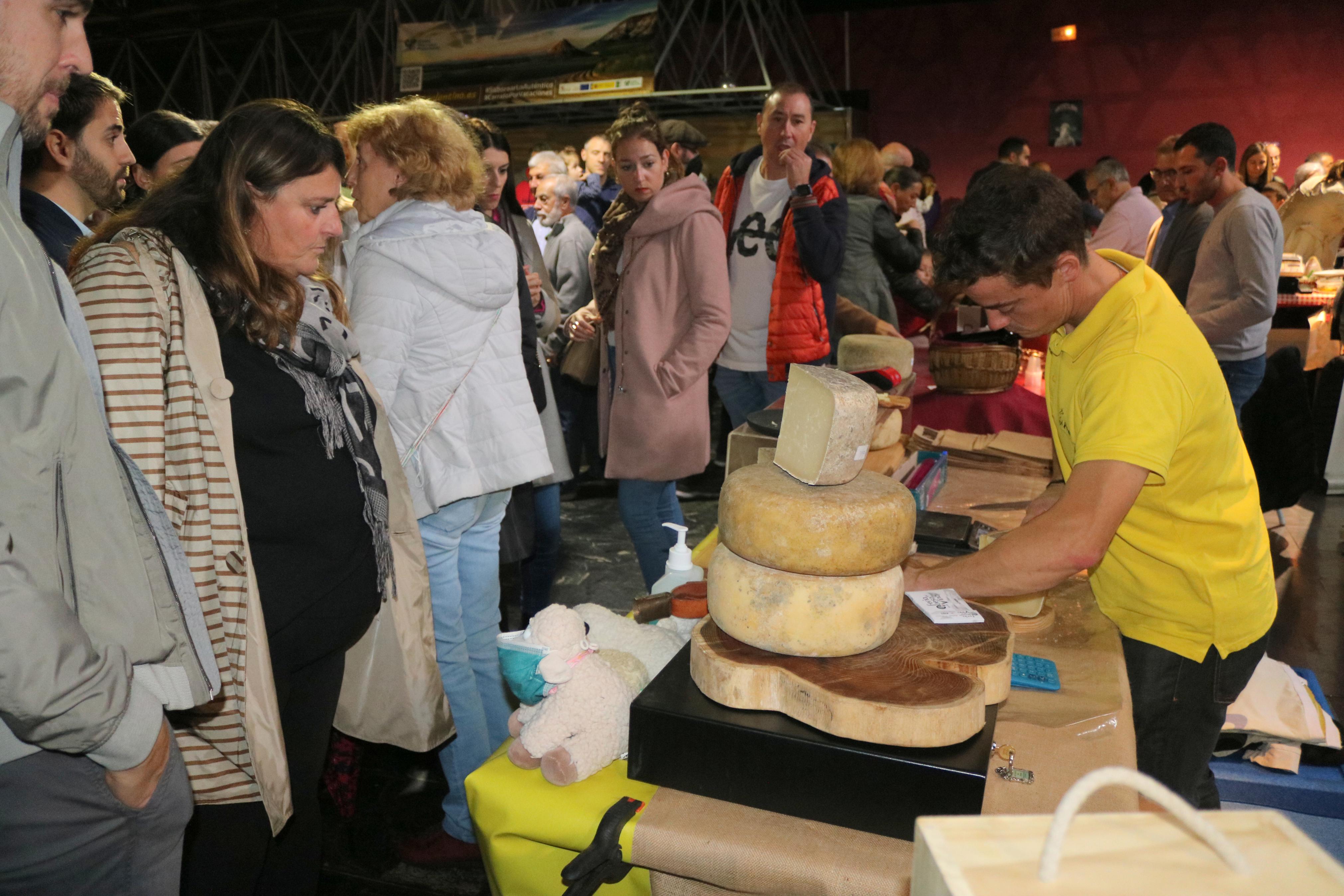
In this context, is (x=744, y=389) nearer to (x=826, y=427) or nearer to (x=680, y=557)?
(x=680, y=557)

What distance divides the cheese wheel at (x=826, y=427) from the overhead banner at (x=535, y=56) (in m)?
8.87

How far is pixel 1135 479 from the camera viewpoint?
136 cm

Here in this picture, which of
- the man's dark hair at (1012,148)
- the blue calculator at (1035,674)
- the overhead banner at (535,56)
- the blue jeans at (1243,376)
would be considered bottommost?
the blue calculator at (1035,674)

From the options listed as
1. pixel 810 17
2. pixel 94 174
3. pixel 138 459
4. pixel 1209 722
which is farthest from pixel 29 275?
pixel 810 17

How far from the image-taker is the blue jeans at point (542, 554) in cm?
309

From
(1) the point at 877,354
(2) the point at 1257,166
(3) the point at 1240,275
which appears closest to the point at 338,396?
(1) the point at 877,354

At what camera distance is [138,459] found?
4.06ft

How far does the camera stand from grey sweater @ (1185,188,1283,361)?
141 inches

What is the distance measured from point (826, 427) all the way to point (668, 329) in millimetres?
1733

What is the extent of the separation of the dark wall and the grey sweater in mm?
6479

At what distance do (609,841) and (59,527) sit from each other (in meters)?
0.70

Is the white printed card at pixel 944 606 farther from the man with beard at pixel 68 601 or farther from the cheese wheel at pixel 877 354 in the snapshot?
the cheese wheel at pixel 877 354

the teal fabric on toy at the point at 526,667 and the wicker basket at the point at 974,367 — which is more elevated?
the wicker basket at the point at 974,367

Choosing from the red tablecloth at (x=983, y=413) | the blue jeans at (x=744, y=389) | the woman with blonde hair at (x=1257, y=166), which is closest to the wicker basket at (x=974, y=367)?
the red tablecloth at (x=983, y=413)
